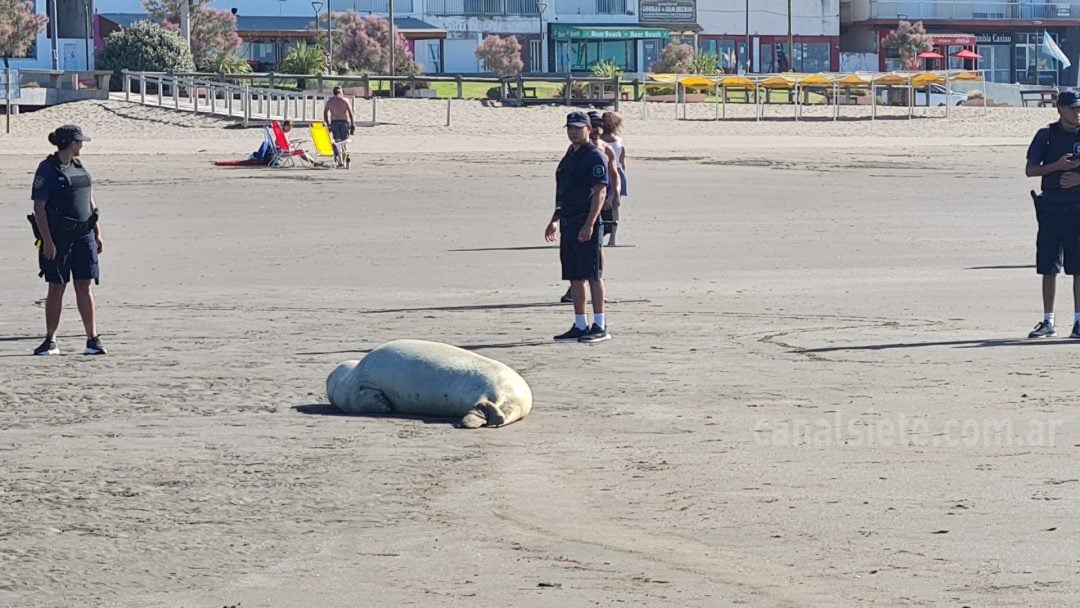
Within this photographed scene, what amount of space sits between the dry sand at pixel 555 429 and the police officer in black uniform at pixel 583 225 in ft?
1.04

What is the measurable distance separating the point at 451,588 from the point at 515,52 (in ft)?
227

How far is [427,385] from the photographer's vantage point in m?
9.70

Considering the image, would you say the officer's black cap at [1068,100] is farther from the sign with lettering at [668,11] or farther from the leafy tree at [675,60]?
the sign with lettering at [668,11]

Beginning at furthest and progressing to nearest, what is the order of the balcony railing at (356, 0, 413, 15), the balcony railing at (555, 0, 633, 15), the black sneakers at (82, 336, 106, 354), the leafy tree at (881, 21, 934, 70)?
1. the leafy tree at (881, 21, 934, 70)
2. the balcony railing at (555, 0, 633, 15)
3. the balcony railing at (356, 0, 413, 15)
4. the black sneakers at (82, 336, 106, 354)

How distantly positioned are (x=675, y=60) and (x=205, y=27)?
20.4 meters

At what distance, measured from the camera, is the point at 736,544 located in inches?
271

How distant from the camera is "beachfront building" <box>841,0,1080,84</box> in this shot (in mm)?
Answer: 87625

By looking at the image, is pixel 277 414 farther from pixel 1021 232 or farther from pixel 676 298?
pixel 1021 232

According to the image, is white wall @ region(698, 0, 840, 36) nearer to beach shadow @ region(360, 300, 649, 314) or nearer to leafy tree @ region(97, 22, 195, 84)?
leafy tree @ region(97, 22, 195, 84)

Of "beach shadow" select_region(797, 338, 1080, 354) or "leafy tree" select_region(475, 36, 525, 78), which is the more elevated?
"leafy tree" select_region(475, 36, 525, 78)

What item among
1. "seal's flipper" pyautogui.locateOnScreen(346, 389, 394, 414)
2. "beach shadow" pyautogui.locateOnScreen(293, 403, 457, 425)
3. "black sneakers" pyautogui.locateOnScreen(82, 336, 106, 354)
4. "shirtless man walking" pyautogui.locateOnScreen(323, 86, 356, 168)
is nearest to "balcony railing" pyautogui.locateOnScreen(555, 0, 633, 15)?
"shirtless man walking" pyautogui.locateOnScreen(323, 86, 356, 168)

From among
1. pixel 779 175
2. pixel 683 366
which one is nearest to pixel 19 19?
pixel 779 175

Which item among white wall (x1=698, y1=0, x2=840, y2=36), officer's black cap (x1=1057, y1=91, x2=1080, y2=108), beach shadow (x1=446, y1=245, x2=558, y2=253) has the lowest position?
beach shadow (x1=446, y1=245, x2=558, y2=253)

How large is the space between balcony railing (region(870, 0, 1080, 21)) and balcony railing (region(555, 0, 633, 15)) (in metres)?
13.7
